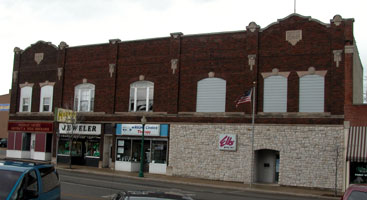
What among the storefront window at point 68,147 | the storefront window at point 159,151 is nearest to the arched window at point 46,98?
the storefront window at point 68,147

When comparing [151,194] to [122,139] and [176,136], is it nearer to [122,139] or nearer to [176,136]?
[176,136]

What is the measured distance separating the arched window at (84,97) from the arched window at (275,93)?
47.7 ft

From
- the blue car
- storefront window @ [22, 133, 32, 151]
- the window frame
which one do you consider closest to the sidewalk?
storefront window @ [22, 133, 32, 151]

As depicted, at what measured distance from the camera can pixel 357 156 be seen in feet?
75.8

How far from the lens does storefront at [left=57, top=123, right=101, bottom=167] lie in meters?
33.0

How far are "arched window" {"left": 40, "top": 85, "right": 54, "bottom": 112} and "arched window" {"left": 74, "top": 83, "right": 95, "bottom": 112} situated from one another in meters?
2.97

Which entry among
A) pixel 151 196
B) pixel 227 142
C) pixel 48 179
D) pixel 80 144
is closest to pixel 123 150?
pixel 80 144

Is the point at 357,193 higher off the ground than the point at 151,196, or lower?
lower

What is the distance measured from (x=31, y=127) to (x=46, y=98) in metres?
3.02

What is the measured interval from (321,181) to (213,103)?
8608mm

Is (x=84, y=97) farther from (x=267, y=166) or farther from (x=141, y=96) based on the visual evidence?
(x=267, y=166)

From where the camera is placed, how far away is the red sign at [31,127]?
35.7 meters

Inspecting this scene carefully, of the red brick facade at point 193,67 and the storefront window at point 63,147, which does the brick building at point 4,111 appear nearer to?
the red brick facade at point 193,67

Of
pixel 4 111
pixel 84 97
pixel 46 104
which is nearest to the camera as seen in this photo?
pixel 84 97
